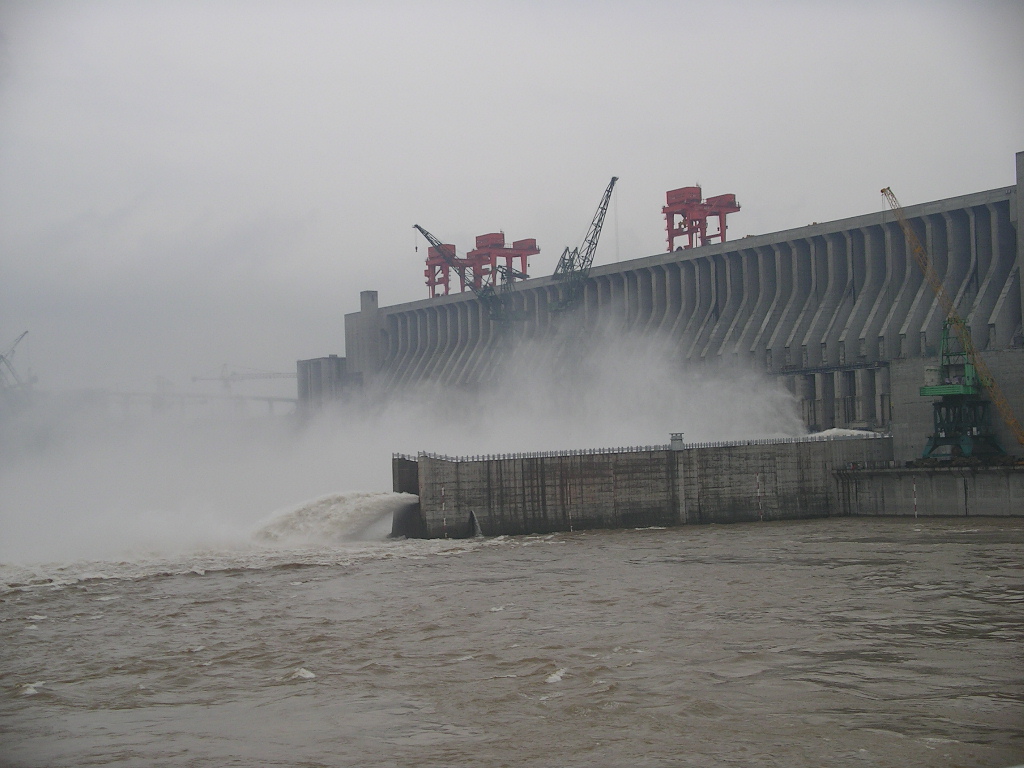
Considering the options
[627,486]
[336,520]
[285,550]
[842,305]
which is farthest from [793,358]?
[285,550]

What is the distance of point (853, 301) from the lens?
75.4 metres

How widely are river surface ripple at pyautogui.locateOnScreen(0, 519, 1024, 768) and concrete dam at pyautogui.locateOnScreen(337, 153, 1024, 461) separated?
27.9 meters

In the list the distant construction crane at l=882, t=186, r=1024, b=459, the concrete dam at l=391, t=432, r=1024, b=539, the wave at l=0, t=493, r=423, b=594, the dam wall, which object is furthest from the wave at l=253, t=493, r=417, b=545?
the distant construction crane at l=882, t=186, r=1024, b=459

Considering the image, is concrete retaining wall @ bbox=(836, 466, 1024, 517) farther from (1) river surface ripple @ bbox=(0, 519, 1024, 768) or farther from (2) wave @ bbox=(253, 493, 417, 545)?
(2) wave @ bbox=(253, 493, 417, 545)

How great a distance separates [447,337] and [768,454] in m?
63.4

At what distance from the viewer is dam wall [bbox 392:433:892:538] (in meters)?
53.7

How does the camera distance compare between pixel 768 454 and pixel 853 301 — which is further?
pixel 853 301

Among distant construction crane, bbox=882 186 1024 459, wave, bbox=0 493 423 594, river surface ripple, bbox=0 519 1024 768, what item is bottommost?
river surface ripple, bbox=0 519 1024 768

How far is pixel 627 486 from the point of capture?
55625mm

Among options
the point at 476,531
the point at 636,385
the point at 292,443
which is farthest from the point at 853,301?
the point at 292,443

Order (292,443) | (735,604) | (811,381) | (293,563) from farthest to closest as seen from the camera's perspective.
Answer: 1. (292,443)
2. (811,381)
3. (293,563)
4. (735,604)

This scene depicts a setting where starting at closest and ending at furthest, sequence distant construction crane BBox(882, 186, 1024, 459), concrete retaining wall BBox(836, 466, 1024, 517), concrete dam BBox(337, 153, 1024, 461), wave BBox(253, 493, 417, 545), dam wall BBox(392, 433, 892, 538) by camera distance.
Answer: concrete retaining wall BBox(836, 466, 1024, 517) < wave BBox(253, 493, 417, 545) < dam wall BBox(392, 433, 892, 538) < distant construction crane BBox(882, 186, 1024, 459) < concrete dam BBox(337, 153, 1024, 461)

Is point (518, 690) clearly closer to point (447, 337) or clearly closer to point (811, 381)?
point (811, 381)

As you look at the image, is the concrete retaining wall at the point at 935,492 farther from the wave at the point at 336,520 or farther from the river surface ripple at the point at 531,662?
the wave at the point at 336,520
